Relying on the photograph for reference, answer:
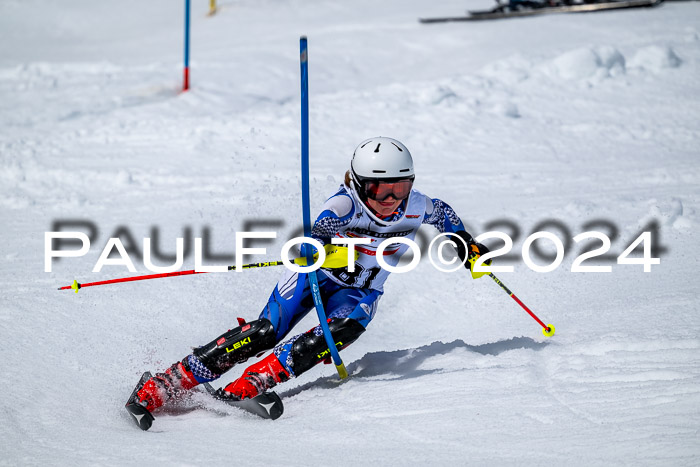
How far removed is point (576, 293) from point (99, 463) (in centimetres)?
Result: 386

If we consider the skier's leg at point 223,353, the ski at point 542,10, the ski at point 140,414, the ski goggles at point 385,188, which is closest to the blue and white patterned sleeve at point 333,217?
the ski goggles at point 385,188

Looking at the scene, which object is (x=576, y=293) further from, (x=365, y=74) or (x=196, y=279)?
(x=365, y=74)

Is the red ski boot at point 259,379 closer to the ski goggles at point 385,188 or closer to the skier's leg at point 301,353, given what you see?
the skier's leg at point 301,353

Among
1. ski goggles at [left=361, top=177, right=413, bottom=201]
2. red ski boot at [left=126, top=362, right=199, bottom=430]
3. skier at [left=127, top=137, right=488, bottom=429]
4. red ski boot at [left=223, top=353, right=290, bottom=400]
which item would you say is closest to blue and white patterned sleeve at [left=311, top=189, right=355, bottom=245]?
skier at [left=127, top=137, right=488, bottom=429]

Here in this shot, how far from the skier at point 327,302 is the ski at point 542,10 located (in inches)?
376

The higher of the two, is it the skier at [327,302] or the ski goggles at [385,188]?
the ski goggles at [385,188]

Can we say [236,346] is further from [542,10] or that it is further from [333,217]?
[542,10]

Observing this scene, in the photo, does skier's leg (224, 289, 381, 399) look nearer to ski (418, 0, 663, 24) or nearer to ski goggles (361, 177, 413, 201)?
ski goggles (361, 177, 413, 201)

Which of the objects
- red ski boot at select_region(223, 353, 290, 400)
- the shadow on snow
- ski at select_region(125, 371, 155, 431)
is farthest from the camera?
the shadow on snow

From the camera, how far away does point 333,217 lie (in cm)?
423

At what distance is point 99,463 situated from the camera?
Result: 11.3 ft

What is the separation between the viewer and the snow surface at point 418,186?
3660 millimetres

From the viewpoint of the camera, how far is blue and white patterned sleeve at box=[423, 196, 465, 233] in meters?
4.68

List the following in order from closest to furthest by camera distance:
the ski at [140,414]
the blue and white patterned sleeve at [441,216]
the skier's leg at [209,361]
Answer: the ski at [140,414] → the skier's leg at [209,361] → the blue and white patterned sleeve at [441,216]
